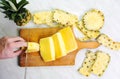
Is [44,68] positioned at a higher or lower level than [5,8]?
lower

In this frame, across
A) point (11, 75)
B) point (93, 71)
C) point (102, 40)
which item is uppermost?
point (102, 40)

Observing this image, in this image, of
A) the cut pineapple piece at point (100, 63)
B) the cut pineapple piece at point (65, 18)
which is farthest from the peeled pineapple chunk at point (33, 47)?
the cut pineapple piece at point (100, 63)

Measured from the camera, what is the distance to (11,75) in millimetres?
1042

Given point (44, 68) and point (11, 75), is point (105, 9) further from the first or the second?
point (11, 75)

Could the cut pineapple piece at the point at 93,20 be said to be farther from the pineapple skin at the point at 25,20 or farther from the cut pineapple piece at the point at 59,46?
the pineapple skin at the point at 25,20

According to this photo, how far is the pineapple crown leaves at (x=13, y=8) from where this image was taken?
959 mm

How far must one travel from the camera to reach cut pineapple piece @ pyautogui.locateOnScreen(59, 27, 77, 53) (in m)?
0.98

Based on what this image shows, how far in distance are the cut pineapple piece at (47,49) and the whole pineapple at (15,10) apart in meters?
0.12

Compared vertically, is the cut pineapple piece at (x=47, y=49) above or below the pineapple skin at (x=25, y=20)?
below

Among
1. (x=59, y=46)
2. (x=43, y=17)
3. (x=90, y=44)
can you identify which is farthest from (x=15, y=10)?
(x=90, y=44)

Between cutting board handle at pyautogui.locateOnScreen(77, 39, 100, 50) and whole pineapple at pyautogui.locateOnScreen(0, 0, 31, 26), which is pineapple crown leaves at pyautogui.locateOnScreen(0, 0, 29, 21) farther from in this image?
cutting board handle at pyautogui.locateOnScreen(77, 39, 100, 50)

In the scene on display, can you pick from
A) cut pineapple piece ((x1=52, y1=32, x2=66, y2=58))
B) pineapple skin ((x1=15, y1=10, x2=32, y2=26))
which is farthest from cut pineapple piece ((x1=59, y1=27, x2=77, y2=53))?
pineapple skin ((x1=15, y1=10, x2=32, y2=26))

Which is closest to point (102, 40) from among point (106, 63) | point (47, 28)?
point (106, 63)

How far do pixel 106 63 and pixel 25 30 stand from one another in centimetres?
35
